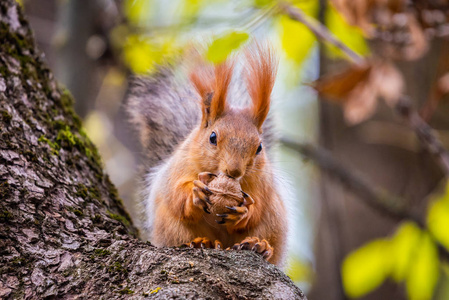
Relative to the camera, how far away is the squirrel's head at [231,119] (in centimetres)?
198

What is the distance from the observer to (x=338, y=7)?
87.9 inches

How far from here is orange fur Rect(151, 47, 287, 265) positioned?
1.97 metres

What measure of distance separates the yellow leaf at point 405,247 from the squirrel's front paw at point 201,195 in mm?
1484

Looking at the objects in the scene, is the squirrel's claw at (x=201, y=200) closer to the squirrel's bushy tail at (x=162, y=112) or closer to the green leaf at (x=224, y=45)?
the green leaf at (x=224, y=45)

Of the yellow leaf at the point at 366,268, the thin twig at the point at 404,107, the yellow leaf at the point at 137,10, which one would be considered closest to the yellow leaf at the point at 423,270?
the yellow leaf at the point at 366,268

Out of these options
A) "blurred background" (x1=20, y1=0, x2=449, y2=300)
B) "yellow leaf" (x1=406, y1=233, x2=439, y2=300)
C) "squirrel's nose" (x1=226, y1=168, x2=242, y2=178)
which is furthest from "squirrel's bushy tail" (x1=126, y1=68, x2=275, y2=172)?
"yellow leaf" (x1=406, y1=233, x2=439, y2=300)

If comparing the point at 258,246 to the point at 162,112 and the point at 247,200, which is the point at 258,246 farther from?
the point at 162,112

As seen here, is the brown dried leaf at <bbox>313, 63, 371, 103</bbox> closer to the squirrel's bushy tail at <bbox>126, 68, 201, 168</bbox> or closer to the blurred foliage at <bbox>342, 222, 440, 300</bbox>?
the squirrel's bushy tail at <bbox>126, 68, 201, 168</bbox>

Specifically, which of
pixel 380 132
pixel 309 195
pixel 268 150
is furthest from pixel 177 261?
pixel 309 195

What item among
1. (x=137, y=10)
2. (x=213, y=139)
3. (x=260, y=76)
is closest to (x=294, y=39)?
(x=260, y=76)

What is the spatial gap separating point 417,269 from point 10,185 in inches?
87.9

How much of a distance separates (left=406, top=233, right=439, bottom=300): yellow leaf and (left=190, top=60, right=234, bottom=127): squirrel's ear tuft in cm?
146

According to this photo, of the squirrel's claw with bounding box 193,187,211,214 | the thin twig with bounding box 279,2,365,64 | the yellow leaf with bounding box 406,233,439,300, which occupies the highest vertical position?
the thin twig with bounding box 279,2,365,64

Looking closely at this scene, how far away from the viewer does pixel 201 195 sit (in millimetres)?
1796
